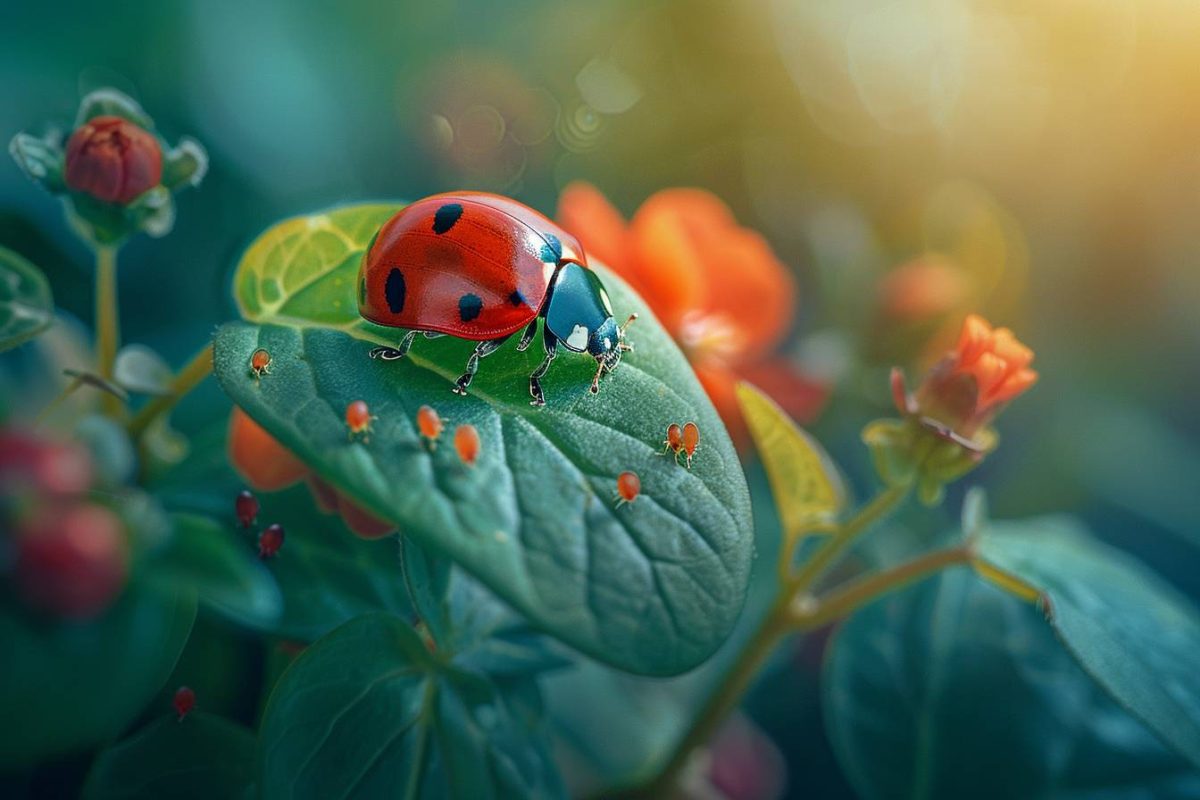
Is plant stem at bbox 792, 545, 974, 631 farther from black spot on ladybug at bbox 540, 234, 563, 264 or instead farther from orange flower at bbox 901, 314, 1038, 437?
black spot on ladybug at bbox 540, 234, 563, 264

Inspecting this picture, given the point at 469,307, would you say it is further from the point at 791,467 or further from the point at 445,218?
the point at 791,467

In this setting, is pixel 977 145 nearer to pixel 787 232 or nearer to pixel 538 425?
pixel 787 232

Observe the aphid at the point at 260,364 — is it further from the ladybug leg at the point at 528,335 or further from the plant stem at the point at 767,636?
the plant stem at the point at 767,636

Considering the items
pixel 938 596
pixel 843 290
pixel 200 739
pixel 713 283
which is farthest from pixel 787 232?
pixel 200 739

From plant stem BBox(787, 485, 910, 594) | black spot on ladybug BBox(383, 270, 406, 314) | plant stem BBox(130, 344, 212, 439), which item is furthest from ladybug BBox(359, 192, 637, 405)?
plant stem BBox(787, 485, 910, 594)

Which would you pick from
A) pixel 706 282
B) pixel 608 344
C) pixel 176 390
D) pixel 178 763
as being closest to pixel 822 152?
pixel 706 282

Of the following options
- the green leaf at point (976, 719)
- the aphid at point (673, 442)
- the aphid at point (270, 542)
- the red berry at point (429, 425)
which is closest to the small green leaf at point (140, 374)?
the aphid at point (270, 542)
